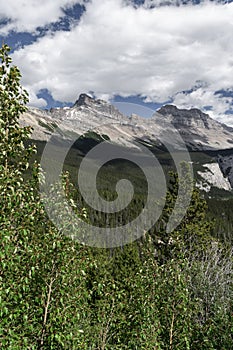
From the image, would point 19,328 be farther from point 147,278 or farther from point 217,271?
point 217,271

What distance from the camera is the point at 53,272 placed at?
750 centimetres

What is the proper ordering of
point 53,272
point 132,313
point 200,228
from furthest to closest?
point 200,228 < point 132,313 < point 53,272

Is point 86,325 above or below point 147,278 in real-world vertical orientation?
below

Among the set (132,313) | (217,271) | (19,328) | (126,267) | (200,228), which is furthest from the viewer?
(126,267)

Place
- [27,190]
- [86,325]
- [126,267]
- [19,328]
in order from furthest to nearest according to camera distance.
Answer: [126,267] → [86,325] → [27,190] → [19,328]

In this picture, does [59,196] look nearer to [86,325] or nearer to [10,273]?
[10,273]

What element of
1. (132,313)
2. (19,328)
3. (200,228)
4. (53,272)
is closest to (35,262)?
(53,272)

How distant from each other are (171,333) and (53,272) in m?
4.80

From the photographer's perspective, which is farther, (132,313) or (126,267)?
(126,267)

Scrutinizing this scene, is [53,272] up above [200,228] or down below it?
below

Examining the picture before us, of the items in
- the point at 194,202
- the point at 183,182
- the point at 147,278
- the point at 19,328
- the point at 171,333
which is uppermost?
the point at 183,182

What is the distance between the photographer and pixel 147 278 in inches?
404

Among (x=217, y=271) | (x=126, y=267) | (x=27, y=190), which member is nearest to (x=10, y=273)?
(x=27, y=190)

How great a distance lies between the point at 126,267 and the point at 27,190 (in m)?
36.4
